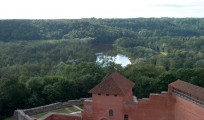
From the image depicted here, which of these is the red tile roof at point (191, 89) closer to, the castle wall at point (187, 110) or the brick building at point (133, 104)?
the brick building at point (133, 104)

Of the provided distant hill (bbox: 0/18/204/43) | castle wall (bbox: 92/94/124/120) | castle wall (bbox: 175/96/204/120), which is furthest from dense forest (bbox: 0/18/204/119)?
castle wall (bbox: 92/94/124/120)

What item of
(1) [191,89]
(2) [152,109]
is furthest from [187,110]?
(2) [152,109]

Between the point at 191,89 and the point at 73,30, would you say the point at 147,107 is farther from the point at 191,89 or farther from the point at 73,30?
the point at 73,30

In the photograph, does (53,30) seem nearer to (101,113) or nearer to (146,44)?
(146,44)

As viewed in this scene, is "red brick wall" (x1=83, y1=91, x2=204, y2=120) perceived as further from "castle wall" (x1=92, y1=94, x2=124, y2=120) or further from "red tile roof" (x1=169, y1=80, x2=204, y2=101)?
"red tile roof" (x1=169, y1=80, x2=204, y2=101)

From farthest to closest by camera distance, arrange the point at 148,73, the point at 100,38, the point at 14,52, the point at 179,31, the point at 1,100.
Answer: the point at 179,31, the point at 100,38, the point at 14,52, the point at 148,73, the point at 1,100

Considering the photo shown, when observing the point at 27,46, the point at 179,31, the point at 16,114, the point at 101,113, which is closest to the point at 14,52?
the point at 27,46
